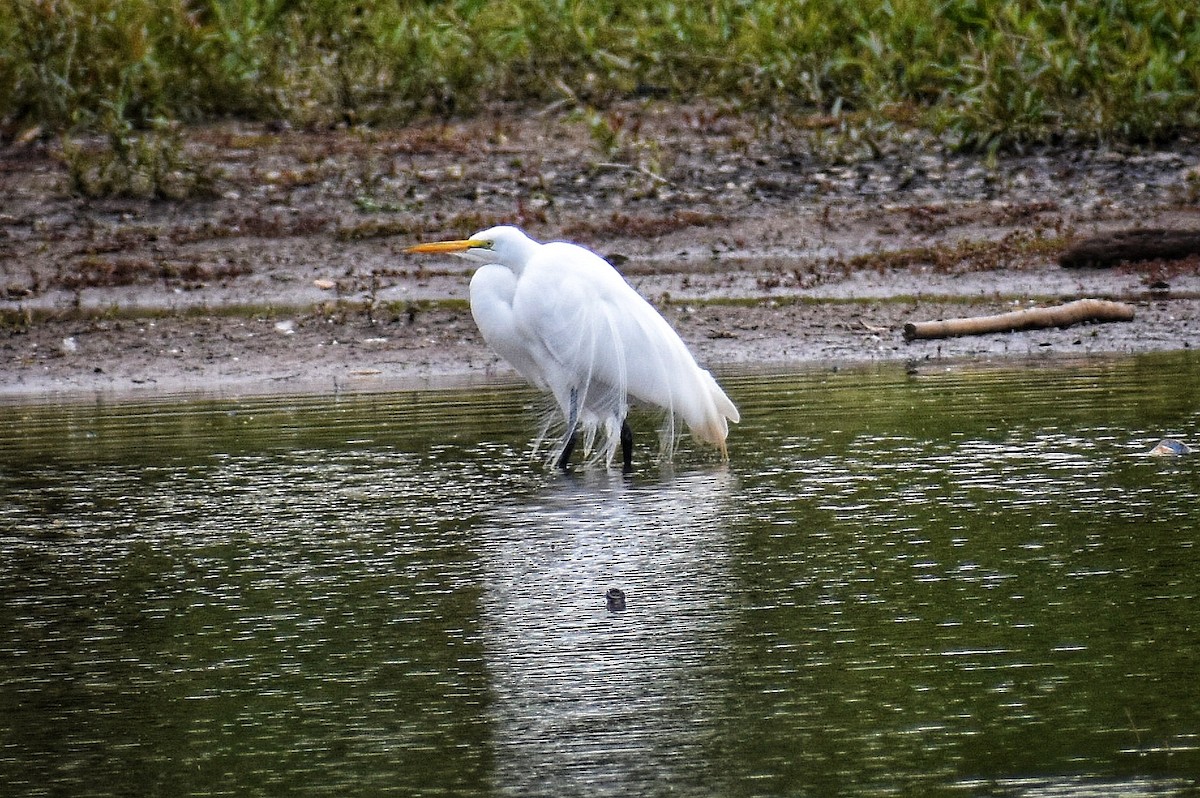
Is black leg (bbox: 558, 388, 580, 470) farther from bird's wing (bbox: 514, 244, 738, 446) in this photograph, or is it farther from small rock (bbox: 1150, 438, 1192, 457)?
small rock (bbox: 1150, 438, 1192, 457)

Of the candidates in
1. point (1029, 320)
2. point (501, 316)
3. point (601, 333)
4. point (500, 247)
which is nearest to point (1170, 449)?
point (601, 333)

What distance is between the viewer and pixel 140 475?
703 centimetres

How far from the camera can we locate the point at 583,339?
290 inches

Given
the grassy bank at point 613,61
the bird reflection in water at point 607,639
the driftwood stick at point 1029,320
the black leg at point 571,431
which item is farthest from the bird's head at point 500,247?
the grassy bank at point 613,61

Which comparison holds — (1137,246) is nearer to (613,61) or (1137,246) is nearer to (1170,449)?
(1170,449)

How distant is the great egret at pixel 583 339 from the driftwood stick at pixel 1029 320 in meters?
2.72

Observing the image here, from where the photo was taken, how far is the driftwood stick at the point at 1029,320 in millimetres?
9898

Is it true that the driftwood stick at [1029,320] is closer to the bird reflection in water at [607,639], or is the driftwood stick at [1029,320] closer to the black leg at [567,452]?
the black leg at [567,452]

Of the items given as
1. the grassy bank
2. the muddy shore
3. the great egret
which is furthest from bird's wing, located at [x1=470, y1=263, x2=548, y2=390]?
the grassy bank

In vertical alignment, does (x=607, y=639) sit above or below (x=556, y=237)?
below

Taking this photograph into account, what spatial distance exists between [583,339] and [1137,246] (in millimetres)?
5383

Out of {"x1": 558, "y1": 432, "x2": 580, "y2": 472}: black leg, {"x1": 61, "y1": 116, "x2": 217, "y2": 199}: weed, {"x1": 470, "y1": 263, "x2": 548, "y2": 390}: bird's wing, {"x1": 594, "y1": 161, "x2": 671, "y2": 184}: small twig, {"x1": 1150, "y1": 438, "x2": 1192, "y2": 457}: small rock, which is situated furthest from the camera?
{"x1": 594, "y1": 161, "x2": 671, "y2": 184}: small twig

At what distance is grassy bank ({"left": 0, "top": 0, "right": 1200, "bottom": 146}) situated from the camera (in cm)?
1437

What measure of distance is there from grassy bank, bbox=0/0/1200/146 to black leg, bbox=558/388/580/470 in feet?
24.1
